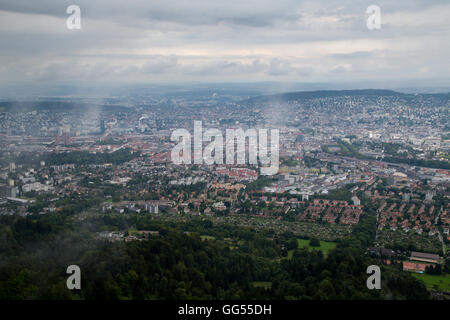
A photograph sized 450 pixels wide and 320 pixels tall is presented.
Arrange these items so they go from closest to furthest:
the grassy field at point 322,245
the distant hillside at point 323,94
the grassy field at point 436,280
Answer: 1. the grassy field at point 436,280
2. the grassy field at point 322,245
3. the distant hillside at point 323,94

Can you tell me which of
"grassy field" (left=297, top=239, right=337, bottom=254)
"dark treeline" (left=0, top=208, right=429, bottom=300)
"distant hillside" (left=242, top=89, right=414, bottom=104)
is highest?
"distant hillside" (left=242, top=89, right=414, bottom=104)

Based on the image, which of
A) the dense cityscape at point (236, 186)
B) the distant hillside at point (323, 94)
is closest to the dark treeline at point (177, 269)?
the dense cityscape at point (236, 186)

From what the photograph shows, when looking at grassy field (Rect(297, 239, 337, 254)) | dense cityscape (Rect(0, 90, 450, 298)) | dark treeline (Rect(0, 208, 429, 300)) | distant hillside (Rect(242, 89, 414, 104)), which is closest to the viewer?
dark treeline (Rect(0, 208, 429, 300))

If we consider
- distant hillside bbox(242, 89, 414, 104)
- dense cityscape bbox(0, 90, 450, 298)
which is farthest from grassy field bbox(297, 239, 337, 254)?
distant hillside bbox(242, 89, 414, 104)

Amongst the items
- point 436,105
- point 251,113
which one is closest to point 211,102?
point 251,113

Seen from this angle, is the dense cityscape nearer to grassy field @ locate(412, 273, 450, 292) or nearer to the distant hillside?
grassy field @ locate(412, 273, 450, 292)

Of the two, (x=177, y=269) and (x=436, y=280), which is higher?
(x=177, y=269)

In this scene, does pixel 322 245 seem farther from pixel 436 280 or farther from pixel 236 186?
pixel 236 186

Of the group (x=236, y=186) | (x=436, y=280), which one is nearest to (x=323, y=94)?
(x=236, y=186)

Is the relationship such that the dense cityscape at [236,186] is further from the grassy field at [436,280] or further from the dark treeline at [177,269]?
the dark treeline at [177,269]
